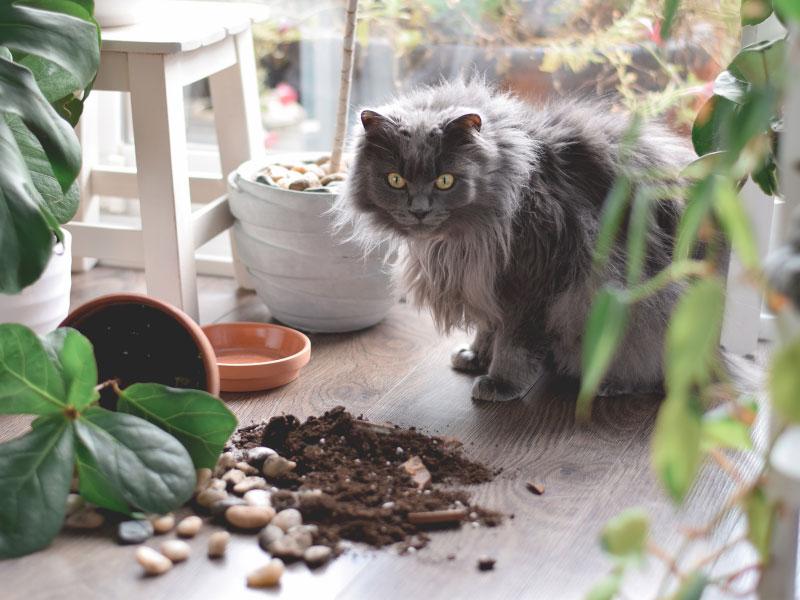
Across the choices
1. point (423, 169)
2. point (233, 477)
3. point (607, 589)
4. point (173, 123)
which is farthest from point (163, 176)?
point (607, 589)

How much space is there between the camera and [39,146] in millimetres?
1466

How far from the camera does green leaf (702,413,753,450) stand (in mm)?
761

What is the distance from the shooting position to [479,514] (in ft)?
4.41

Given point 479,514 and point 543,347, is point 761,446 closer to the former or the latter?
point 543,347

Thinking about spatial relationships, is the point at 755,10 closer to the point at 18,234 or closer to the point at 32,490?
the point at 18,234

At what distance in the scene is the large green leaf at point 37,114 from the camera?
4.08ft

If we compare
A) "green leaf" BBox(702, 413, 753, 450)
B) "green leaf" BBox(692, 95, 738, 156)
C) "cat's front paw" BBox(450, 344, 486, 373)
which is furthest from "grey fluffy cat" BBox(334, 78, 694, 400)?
"green leaf" BBox(702, 413, 753, 450)

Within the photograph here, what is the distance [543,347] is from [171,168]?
2.72 ft

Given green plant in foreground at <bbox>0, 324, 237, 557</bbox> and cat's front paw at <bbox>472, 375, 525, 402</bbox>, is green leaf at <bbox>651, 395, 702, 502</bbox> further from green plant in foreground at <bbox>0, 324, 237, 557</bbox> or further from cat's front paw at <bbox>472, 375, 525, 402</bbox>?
cat's front paw at <bbox>472, 375, 525, 402</bbox>

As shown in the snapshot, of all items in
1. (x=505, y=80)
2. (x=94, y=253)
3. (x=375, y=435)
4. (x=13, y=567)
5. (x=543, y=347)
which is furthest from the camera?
(x=505, y=80)

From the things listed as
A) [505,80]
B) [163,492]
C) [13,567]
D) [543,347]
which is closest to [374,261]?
[543,347]

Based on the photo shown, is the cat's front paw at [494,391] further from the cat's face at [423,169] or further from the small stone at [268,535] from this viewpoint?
the small stone at [268,535]

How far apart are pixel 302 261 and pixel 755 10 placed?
3.47 feet

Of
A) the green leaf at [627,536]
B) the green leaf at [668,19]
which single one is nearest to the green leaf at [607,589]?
the green leaf at [627,536]
